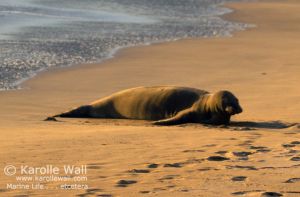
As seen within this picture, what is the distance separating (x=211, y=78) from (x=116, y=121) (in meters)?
3.83

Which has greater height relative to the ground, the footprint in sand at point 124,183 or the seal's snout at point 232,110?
the seal's snout at point 232,110

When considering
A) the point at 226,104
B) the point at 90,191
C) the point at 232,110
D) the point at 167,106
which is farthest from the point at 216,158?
the point at 167,106

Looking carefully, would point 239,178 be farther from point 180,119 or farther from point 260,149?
point 180,119

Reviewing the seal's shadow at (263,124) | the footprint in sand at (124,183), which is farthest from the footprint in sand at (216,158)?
the seal's shadow at (263,124)

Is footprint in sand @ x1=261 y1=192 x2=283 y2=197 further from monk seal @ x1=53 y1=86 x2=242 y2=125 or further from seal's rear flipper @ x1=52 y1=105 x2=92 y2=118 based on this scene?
seal's rear flipper @ x1=52 y1=105 x2=92 y2=118

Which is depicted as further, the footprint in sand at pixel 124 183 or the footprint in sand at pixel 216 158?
the footprint in sand at pixel 216 158

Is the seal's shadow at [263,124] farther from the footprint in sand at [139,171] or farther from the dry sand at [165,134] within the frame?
the footprint in sand at [139,171]

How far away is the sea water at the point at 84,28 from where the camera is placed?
1606 cm

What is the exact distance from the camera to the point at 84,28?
2294 cm

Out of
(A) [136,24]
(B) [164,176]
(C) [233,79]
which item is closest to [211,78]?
(C) [233,79]

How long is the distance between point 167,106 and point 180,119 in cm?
74

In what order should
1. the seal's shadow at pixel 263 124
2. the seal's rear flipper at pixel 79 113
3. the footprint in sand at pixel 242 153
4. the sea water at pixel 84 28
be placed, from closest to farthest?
the footprint in sand at pixel 242 153
the seal's shadow at pixel 263 124
the seal's rear flipper at pixel 79 113
the sea water at pixel 84 28

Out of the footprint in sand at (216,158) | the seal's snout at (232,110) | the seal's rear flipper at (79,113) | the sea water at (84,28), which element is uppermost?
the sea water at (84,28)

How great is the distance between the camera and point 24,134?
8336mm
